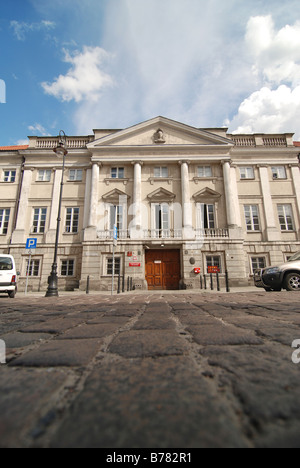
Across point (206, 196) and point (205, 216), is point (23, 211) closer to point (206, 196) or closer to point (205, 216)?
point (205, 216)

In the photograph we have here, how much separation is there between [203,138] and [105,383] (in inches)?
847

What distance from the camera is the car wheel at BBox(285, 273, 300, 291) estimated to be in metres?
8.08

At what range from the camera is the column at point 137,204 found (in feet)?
57.7

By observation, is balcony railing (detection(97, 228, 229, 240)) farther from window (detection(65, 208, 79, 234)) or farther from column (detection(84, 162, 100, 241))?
window (detection(65, 208, 79, 234))

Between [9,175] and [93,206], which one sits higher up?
[9,175]

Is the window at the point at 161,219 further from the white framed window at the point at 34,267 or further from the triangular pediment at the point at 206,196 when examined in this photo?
the white framed window at the point at 34,267

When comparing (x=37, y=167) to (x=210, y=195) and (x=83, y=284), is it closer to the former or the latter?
(x=83, y=284)

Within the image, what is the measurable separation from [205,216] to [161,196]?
4.07 meters

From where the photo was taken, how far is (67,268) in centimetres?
1836


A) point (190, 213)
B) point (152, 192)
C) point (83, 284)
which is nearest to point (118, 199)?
point (152, 192)

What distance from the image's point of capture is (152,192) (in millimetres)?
18953

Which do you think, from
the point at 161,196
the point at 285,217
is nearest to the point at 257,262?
the point at 285,217

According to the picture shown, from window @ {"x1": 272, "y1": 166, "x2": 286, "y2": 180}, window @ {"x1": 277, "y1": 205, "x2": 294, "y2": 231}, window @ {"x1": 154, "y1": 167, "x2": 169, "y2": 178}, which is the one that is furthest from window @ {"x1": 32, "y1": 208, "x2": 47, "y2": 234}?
window @ {"x1": 272, "y1": 166, "x2": 286, "y2": 180}

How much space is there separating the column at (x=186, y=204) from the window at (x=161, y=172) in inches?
56.1
